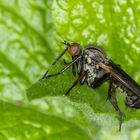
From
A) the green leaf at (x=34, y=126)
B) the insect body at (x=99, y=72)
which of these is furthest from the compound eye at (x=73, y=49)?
the green leaf at (x=34, y=126)

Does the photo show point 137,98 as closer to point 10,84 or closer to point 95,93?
point 95,93

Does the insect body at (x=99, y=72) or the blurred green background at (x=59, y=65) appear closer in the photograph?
the blurred green background at (x=59, y=65)

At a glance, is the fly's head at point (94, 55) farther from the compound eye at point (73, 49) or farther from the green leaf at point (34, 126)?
the green leaf at point (34, 126)

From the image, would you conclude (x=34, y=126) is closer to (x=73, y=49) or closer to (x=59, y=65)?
(x=59, y=65)

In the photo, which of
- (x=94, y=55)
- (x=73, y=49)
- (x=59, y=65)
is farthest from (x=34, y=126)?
(x=94, y=55)

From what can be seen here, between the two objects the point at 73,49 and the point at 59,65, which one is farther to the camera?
the point at 73,49

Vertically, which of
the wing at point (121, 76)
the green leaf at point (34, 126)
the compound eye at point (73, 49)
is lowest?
the green leaf at point (34, 126)

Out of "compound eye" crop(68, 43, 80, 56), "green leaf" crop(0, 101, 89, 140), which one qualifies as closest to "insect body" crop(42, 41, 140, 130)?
"compound eye" crop(68, 43, 80, 56)
